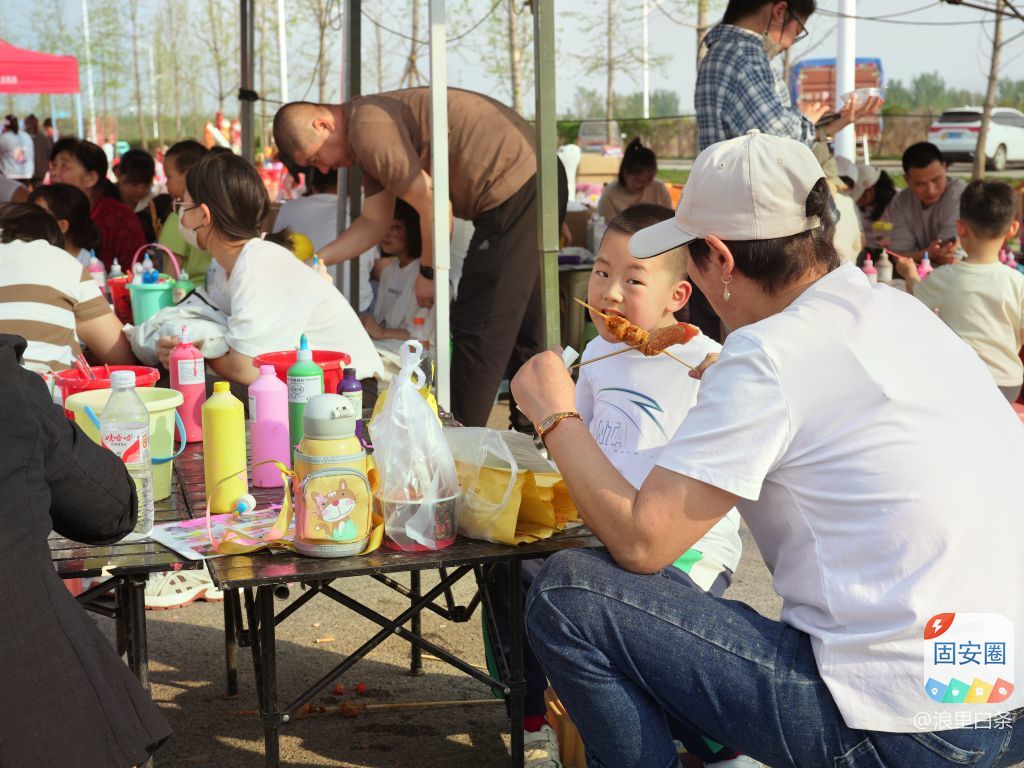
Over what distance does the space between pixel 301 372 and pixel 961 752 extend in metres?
1.64

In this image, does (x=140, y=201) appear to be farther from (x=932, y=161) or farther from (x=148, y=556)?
(x=148, y=556)

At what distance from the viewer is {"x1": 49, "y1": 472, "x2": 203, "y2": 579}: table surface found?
210cm

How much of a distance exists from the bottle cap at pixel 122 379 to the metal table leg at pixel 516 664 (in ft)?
2.87

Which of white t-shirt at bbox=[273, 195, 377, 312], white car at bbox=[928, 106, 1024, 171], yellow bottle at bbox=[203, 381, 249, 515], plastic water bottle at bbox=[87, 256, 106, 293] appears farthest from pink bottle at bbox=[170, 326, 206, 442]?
white car at bbox=[928, 106, 1024, 171]

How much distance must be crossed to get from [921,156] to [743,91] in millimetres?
3455

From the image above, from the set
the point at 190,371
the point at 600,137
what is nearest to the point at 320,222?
the point at 190,371

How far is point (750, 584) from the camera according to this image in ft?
13.6

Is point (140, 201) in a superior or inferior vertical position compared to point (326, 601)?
superior

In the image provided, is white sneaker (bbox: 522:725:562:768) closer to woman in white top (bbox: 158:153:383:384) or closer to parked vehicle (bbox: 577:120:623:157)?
woman in white top (bbox: 158:153:383:384)

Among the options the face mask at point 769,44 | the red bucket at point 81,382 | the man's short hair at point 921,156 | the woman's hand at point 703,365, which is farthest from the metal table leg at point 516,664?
the man's short hair at point 921,156

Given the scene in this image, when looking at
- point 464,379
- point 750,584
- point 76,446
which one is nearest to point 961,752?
point 76,446

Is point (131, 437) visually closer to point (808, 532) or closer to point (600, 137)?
point (808, 532)

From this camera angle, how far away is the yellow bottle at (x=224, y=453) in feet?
8.22

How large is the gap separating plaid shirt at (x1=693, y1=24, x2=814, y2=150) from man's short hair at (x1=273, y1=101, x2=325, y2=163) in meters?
1.66
